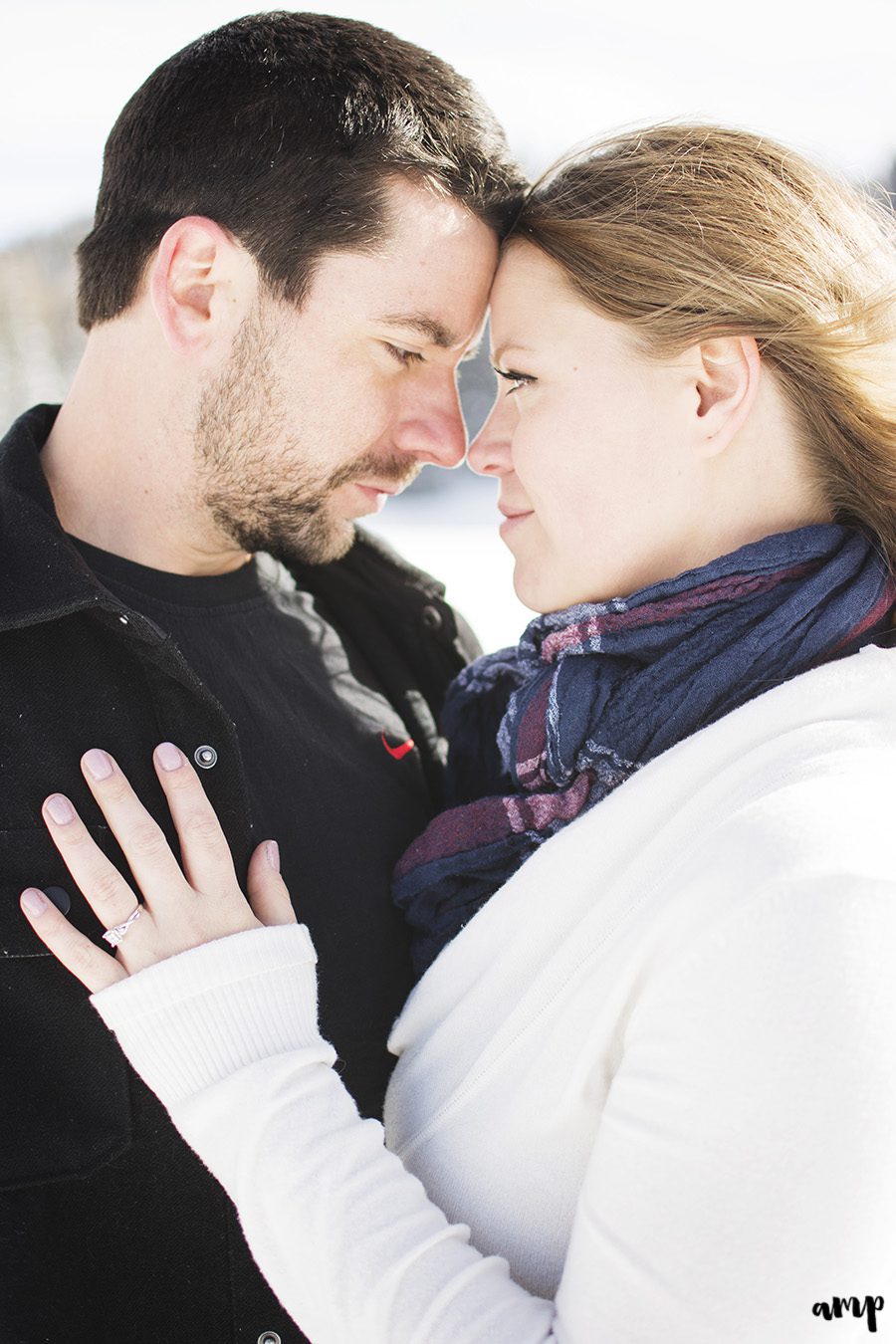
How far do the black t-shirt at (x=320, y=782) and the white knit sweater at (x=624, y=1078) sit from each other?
130 millimetres

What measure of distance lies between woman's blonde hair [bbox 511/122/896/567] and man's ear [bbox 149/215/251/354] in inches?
17.2

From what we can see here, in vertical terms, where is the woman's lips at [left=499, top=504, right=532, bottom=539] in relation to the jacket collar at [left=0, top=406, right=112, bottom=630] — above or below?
below

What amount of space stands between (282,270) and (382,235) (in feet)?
0.44

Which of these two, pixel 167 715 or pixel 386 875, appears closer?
pixel 167 715

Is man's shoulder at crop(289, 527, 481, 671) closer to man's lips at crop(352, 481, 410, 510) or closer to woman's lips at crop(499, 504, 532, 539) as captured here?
man's lips at crop(352, 481, 410, 510)

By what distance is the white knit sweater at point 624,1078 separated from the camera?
782 millimetres

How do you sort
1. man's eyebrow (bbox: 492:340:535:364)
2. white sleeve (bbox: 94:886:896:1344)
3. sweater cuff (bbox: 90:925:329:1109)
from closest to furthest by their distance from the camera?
1. white sleeve (bbox: 94:886:896:1344)
2. sweater cuff (bbox: 90:925:329:1109)
3. man's eyebrow (bbox: 492:340:535:364)

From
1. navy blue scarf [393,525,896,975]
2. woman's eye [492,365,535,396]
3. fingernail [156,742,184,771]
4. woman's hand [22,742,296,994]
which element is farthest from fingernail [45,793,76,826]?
woman's eye [492,365,535,396]

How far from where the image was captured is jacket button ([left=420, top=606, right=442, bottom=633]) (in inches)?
70.1

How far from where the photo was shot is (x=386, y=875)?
143 centimetres

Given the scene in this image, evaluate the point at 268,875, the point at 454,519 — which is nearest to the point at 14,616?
the point at 268,875

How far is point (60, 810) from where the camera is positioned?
43.4 inches

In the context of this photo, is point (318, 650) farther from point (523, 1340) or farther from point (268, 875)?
point (523, 1340)

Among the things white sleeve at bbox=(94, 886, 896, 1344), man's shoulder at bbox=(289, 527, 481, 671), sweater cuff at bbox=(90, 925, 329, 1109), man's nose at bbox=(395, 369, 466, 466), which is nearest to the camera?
white sleeve at bbox=(94, 886, 896, 1344)
